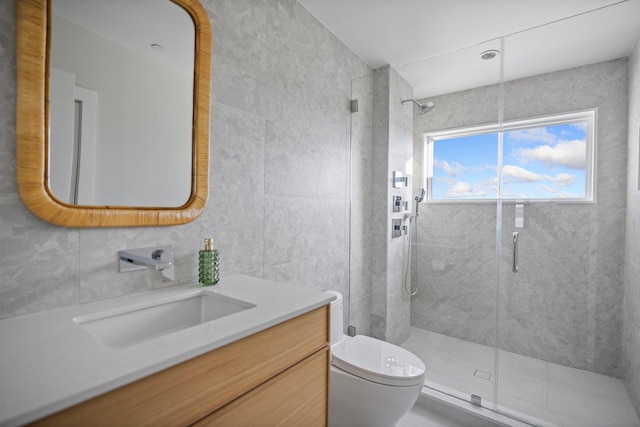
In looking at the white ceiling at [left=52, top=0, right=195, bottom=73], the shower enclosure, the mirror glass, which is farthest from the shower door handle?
the white ceiling at [left=52, top=0, right=195, bottom=73]

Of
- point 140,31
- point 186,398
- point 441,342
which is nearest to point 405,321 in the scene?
point 441,342

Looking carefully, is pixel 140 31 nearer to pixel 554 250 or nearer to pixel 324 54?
pixel 324 54

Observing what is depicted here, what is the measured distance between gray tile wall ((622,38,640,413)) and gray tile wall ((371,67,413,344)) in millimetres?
1214

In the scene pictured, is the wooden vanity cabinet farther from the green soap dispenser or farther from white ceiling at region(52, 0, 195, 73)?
white ceiling at region(52, 0, 195, 73)

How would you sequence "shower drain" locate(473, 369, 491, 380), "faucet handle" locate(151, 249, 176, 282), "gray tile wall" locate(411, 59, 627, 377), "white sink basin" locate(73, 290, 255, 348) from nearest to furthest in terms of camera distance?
"white sink basin" locate(73, 290, 255, 348)
"faucet handle" locate(151, 249, 176, 282)
"gray tile wall" locate(411, 59, 627, 377)
"shower drain" locate(473, 369, 491, 380)

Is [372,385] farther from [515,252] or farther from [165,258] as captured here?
[515,252]

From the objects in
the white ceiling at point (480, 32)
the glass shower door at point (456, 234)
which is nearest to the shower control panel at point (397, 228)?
the glass shower door at point (456, 234)

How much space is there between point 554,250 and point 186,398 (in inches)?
85.0

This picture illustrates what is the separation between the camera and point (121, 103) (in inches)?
41.7

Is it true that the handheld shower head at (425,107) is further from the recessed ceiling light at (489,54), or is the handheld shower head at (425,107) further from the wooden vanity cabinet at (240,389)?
the wooden vanity cabinet at (240,389)

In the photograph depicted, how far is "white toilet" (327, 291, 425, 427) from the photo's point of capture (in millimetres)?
1449

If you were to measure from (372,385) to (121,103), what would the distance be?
62.5 inches

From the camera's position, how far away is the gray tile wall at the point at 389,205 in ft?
7.70

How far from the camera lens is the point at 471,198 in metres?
2.09
